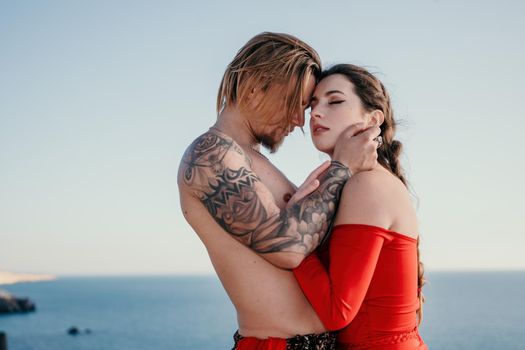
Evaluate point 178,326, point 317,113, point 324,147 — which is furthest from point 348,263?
point 178,326

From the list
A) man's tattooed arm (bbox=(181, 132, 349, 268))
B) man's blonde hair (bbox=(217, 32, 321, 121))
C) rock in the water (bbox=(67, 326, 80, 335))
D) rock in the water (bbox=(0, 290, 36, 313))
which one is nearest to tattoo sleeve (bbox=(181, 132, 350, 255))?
man's tattooed arm (bbox=(181, 132, 349, 268))

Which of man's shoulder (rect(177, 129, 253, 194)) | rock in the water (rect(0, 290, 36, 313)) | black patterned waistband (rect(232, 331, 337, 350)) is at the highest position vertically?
man's shoulder (rect(177, 129, 253, 194))

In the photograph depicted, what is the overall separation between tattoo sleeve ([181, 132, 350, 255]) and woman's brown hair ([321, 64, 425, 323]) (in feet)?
1.75

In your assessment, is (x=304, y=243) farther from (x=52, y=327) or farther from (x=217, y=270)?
(x=52, y=327)

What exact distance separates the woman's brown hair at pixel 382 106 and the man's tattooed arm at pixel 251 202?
1.78 feet

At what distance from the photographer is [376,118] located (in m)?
3.81

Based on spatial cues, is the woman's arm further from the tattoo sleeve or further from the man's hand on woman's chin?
the man's hand on woman's chin

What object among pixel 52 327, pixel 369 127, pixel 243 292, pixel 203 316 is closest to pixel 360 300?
pixel 243 292

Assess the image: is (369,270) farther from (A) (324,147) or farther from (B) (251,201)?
(A) (324,147)

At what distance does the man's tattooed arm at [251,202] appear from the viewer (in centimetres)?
321

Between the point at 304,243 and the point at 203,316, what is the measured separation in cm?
10820

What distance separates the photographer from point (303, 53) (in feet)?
12.4

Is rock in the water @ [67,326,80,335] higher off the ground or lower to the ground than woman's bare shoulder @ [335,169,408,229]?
lower

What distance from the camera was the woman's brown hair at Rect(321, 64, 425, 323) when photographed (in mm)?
3762
